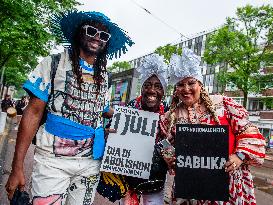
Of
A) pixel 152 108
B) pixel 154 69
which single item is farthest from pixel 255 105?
pixel 152 108

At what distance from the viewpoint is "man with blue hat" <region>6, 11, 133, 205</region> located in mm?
2473

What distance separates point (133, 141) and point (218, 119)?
2.72 ft

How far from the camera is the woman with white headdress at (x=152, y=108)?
10.5 feet

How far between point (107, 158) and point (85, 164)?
0.32 meters

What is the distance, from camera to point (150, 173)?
319cm

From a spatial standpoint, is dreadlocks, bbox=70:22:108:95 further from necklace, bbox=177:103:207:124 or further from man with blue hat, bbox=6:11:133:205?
necklace, bbox=177:103:207:124

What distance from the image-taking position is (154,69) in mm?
3547

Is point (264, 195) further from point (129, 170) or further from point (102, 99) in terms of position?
point (102, 99)

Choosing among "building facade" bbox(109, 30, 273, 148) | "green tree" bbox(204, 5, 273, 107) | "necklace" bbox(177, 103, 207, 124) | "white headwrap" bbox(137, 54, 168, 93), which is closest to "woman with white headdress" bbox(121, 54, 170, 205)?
"white headwrap" bbox(137, 54, 168, 93)

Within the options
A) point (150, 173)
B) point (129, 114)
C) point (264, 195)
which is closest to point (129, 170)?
point (150, 173)

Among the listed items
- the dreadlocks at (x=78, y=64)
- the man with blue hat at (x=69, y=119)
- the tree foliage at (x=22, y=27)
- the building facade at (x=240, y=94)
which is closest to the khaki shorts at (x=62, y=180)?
the man with blue hat at (x=69, y=119)

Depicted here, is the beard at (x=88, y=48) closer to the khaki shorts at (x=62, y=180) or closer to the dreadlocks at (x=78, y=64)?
the dreadlocks at (x=78, y=64)

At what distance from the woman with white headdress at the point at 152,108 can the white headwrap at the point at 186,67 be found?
40 cm

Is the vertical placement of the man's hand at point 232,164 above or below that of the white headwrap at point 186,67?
below
